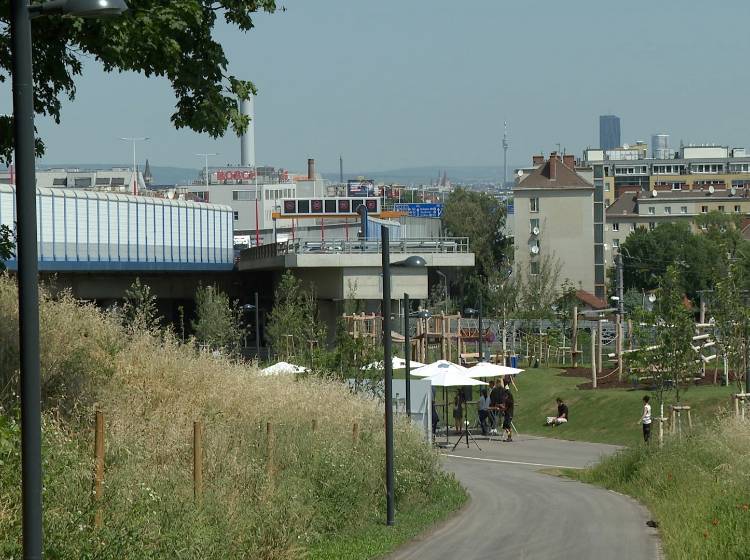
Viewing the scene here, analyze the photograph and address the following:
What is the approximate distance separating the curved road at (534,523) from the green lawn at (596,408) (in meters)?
5.21

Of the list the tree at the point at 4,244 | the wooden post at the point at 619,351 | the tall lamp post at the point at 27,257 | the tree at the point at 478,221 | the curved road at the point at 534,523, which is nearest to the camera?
the tall lamp post at the point at 27,257

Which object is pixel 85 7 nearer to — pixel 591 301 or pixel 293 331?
pixel 293 331

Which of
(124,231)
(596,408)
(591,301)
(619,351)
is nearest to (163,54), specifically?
(596,408)

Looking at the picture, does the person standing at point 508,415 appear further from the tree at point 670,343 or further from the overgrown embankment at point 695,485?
the overgrown embankment at point 695,485

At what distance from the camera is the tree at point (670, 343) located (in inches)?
1351

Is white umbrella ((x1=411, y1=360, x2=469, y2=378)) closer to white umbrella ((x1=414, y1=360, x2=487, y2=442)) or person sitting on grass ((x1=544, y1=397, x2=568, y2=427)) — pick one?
white umbrella ((x1=414, y1=360, x2=487, y2=442))

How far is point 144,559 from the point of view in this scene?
13.0 metres

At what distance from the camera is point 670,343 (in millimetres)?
34375

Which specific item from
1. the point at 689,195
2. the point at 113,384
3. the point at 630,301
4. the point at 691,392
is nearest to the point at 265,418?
the point at 113,384

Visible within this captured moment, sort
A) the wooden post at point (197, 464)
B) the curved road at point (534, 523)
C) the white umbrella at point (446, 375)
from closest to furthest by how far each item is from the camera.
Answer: the wooden post at point (197, 464)
the curved road at point (534, 523)
the white umbrella at point (446, 375)

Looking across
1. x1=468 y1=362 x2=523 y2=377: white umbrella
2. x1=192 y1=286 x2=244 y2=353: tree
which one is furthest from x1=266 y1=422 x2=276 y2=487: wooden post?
x1=192 y1=286 x2=244 y2=353: tree

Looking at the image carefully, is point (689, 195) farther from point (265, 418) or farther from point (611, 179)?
point (265, 418)

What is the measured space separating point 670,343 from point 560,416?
316 inches

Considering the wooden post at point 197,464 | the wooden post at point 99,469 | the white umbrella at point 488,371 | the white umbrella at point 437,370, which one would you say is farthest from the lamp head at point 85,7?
the white umbrella at point 488,371
